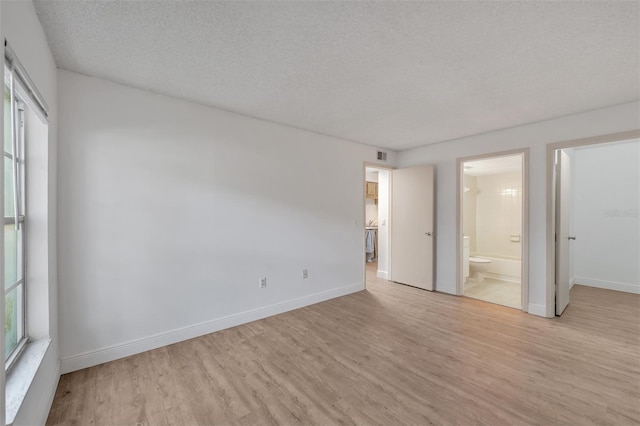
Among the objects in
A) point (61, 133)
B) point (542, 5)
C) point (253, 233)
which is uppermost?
point (542, 5)

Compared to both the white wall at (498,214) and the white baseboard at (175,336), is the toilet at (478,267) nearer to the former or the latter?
the white wall at (498,214)

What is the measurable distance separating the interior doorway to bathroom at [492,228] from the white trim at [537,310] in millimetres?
593

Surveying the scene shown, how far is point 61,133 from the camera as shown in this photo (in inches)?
84.9

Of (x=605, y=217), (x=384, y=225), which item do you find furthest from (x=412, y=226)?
(x=605, y=217)

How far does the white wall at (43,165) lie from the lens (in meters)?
1.29

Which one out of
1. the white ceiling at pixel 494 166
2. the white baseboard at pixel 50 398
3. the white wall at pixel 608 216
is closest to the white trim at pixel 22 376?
the white baseboard at pixel 50 398

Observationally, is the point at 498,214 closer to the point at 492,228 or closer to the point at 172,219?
the point at 492,228

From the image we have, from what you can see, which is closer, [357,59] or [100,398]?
[100,398]

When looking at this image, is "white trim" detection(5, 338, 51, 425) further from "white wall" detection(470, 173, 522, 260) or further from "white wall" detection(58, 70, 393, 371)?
"white wall" detection(470, 173, 522, 260)

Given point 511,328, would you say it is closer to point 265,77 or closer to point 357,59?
point 357,59

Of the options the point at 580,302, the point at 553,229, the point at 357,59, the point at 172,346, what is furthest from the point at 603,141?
the point at 172,346

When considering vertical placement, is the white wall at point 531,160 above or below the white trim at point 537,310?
above

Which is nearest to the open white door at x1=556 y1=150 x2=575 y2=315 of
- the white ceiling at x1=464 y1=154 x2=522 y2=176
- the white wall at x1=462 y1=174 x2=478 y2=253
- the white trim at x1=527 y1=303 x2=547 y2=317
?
the white trim at x1=527 y1=303 x2=547 y2=317

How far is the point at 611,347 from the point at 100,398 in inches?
173
